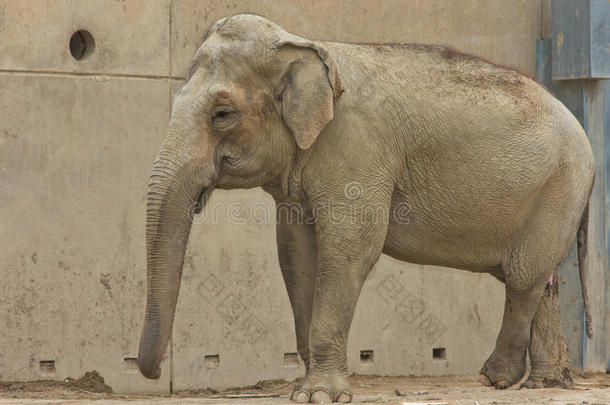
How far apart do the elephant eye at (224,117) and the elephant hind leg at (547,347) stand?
273 centimetres

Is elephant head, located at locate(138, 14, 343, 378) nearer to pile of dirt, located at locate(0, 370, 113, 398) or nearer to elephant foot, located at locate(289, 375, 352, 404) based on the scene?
elephant foot, located at locate(289, 375, 352, 404)

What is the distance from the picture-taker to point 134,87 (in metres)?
8.59

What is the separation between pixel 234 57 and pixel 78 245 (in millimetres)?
2397

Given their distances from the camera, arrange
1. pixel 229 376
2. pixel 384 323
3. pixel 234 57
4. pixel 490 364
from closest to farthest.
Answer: pixel 234 57 < pixel 490 364 < pixel 229 376 < pixel 384 323

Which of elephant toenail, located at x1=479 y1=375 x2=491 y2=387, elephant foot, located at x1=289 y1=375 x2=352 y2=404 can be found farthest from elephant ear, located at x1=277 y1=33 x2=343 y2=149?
elephant toenail, located at x1=479 y1=375 x2=491 y2=387

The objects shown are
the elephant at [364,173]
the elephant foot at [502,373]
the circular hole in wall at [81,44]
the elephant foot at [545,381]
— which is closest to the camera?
the elephant at [364,173]

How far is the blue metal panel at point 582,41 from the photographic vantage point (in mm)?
10062

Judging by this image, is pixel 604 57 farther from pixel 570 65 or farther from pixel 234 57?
pixel 234 57

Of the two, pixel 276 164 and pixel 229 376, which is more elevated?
pixel 276 164

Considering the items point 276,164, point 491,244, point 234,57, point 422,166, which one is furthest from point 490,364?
point 234,57

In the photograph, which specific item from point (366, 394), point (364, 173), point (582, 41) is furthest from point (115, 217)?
point (582, 41)

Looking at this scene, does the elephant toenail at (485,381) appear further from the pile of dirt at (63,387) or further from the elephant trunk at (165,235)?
the elephant trunk at (165,235)

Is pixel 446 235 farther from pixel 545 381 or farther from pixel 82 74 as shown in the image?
pixel 82 74

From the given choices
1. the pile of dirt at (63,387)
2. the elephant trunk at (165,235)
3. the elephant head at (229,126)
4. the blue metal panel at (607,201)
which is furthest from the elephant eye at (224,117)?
the blue metal panel at (607,201)
